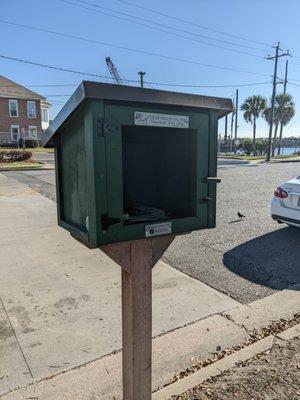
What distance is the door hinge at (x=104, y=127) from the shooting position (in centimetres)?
148

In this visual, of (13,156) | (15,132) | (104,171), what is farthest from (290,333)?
(15,132)

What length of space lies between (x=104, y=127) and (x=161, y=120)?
0.30 meters

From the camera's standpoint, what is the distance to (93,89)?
1.43 meters

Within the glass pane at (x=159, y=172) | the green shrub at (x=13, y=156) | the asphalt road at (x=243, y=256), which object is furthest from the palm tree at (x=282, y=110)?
the glass pane at (x=159, y=172)

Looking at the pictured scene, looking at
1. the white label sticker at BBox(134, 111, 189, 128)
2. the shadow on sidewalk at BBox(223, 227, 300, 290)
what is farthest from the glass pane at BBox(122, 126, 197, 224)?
the shadow on sidewalk at BBox(223, 227, 300, 290)

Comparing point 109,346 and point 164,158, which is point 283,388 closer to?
point 109,346

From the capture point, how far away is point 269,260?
4742 millimetres

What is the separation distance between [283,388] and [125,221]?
158cm

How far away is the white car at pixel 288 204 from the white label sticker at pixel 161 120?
444cm

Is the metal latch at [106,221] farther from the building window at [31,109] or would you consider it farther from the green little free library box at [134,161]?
the building window at [31,109]

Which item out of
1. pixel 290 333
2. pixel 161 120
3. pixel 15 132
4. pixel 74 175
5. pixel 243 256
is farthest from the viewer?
pixel 15 132

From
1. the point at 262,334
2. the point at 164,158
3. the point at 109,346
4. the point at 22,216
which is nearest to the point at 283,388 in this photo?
the point at 262,334

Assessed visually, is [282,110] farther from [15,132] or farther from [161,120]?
[161,120]

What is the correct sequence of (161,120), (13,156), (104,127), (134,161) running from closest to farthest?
(104,127)
(161,120)
(134,161)
(13,156)
